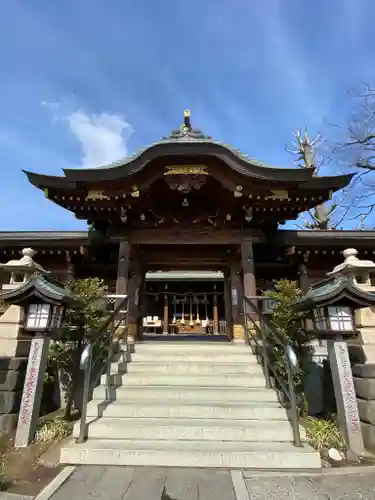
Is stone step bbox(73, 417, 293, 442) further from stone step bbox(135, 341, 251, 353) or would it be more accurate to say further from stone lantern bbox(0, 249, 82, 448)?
stone step bbox(135, 341, 251, 353)

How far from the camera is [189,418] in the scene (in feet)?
15.6

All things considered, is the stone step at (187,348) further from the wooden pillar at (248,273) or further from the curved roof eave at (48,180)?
the curved roof eave at (48,180)

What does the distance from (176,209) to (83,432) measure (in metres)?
5.97

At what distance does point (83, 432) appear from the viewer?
14.1 ft

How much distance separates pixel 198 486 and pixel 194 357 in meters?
3.05

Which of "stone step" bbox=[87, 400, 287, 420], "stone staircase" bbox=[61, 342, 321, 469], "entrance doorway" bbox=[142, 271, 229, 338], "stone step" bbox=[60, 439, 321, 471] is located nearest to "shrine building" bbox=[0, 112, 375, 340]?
"stone staircase" bbox=[61, 342, 321, 469]

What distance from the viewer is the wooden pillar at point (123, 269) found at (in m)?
8.02

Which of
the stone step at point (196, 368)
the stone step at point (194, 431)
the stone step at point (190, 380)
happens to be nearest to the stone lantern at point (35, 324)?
the stone step at point (194, 431)

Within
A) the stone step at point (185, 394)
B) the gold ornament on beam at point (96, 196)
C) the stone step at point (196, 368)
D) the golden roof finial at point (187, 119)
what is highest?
the golden roof finial at point (187, 119)

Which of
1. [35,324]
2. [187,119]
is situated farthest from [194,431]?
[187,119]

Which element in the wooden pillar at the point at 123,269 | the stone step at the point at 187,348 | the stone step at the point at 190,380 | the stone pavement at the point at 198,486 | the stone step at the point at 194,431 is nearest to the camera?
the stone pavement at the point at 198,486

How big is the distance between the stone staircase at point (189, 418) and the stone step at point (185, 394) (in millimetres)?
16

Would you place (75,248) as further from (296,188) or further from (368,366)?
(368,366)

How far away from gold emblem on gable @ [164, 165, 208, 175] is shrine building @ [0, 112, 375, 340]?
0.03 meters
